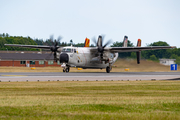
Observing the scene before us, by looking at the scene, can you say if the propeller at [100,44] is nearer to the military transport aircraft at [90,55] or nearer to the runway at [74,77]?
the military transport aircraft at [90,55]

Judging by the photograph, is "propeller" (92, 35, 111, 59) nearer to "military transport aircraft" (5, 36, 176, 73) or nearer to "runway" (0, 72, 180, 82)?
"military transport aircraft" (5, 36, 176, 73)

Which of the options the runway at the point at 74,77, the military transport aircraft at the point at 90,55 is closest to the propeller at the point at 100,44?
the military transport aircraft at the point at 90,55

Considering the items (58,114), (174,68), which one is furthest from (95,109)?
(174,68)

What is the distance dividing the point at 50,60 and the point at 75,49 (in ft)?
200

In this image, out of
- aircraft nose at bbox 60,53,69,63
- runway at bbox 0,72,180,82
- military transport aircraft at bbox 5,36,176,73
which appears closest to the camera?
runway at bbox 0,72,180,82

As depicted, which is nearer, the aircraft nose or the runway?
the runway

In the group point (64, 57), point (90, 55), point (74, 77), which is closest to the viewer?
point (74, 77)

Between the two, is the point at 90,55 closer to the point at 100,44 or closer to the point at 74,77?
the point at 100,44

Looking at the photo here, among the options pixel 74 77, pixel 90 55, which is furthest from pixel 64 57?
pixel 74 77

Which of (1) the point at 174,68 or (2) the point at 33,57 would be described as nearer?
(1) the point at 174,68

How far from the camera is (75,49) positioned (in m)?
49.6

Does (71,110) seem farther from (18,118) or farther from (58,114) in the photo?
(18,118)

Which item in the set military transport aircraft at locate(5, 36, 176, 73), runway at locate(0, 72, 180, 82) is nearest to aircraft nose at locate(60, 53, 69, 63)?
military transport aircraft at locate(5, 36, 176, 73)

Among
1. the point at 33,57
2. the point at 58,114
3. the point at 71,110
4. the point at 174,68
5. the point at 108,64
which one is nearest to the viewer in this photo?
the point at 58,114
